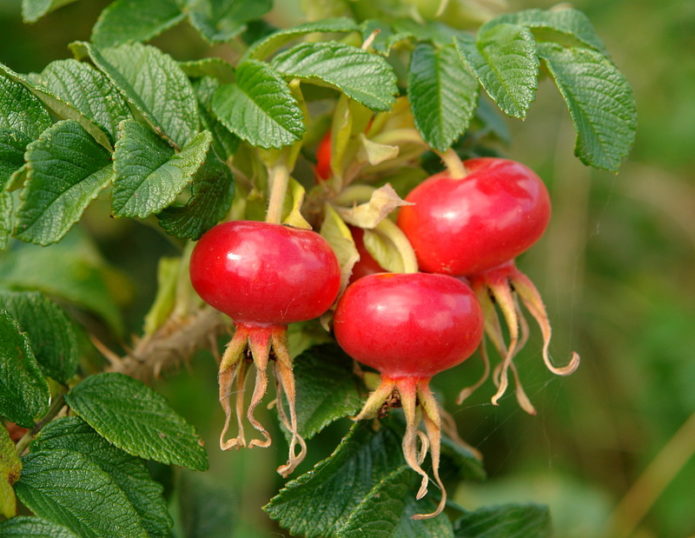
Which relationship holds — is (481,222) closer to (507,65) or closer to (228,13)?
(507,65)

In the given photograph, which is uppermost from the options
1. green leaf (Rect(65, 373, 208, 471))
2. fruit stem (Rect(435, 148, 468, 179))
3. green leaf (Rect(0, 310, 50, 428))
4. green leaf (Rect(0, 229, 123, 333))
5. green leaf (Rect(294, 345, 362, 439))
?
fruit stem (Rect(435, 148, 468, 179))

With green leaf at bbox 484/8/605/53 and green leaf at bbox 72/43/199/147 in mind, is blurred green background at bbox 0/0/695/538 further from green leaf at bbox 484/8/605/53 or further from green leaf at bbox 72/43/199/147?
green leaf at bbox 72/43/199/147

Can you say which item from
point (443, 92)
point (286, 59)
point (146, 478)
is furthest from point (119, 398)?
point (443, 92)

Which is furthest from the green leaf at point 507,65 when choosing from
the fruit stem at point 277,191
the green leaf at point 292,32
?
the fruit stem at point 277,191

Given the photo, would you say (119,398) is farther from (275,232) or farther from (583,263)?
(583,263)

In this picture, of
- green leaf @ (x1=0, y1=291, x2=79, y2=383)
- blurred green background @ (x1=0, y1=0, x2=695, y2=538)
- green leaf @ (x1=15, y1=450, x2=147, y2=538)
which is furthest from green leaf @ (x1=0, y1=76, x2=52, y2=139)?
blurred green background @ (x1=0, y1=0, x2=695, y2=538)

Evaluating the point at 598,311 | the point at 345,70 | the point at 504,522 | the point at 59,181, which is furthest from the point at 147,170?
the point at 598,311
